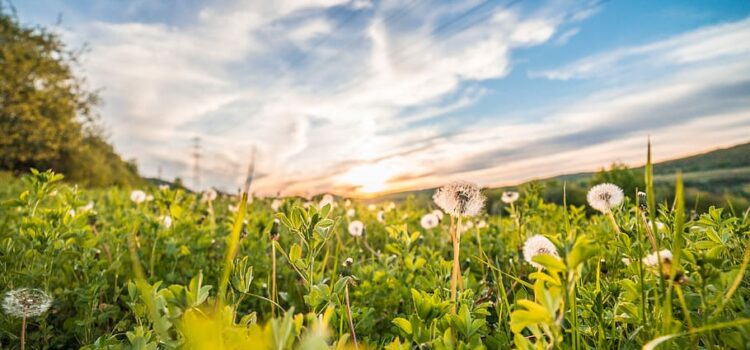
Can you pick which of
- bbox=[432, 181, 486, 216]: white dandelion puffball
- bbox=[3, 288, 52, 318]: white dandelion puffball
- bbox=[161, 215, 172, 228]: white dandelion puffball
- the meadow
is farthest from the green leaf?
bbox=[161, 215, 172, 228]: white dandelion puffball

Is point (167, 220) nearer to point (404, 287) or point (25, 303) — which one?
point (25, 303)

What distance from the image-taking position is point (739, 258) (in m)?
1.77

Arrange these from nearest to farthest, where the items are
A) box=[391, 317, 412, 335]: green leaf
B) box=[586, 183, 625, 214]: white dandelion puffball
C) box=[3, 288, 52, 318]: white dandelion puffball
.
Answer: box=[391, 317, 412, 335]: green leaf
box=[3, 288, 52, 318]: white dandelion puffball
box=[586, 183, 625, 214]: white dandelion puffball

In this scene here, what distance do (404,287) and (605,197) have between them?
3.75 ft

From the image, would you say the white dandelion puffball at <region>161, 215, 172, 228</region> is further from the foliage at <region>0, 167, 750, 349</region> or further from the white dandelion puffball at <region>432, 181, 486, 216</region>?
the white dandelion puffball at <region>432, 181, 486, 216</region>

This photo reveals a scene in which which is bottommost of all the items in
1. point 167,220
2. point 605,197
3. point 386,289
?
point 386,289

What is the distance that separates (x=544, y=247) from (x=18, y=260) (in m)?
2.93

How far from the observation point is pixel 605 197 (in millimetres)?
2320

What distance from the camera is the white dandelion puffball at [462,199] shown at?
1.98 meters

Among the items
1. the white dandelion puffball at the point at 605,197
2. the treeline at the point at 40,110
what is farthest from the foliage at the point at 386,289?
the treeline at the point at 40,110

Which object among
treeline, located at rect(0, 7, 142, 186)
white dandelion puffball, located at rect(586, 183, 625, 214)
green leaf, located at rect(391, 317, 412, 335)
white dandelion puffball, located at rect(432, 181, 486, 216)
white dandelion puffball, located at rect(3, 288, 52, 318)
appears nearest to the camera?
green leaf, located at rect(391, 317, 412, 335)

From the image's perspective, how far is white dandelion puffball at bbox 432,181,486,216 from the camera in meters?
1.98

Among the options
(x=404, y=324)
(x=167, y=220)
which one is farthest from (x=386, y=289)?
(x=167, y=220)

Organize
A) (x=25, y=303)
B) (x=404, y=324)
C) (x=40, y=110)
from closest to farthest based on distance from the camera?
1. (x=404, y=324)
2. (x=25, y=303)
3. (x=40, y=110)
